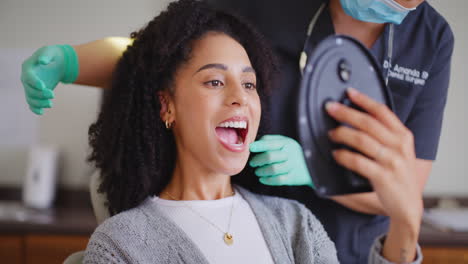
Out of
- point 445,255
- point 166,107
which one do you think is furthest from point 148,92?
point 445,255

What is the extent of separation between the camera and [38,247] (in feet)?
4.93

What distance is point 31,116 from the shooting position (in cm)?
139

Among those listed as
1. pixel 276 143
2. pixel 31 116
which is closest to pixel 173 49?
pixel 276 143

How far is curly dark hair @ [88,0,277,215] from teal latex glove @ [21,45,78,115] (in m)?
0.10

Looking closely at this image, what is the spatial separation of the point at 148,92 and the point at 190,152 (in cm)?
15

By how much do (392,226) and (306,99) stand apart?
0.25 meters

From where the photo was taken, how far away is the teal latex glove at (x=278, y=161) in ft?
2.40

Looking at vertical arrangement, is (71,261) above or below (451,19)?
below

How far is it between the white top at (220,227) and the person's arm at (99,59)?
0.30 metres

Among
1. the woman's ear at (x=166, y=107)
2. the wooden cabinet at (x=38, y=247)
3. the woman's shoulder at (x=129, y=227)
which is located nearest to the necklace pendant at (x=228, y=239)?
the woman's shoulder at (x=129, y=227)

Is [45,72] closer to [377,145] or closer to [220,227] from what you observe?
[220,227]

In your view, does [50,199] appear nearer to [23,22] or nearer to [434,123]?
[23,22]

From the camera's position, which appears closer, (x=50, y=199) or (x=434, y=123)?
(x=434, y=123)

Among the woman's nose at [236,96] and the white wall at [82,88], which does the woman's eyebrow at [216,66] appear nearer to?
the woman's nose at [236,96]
